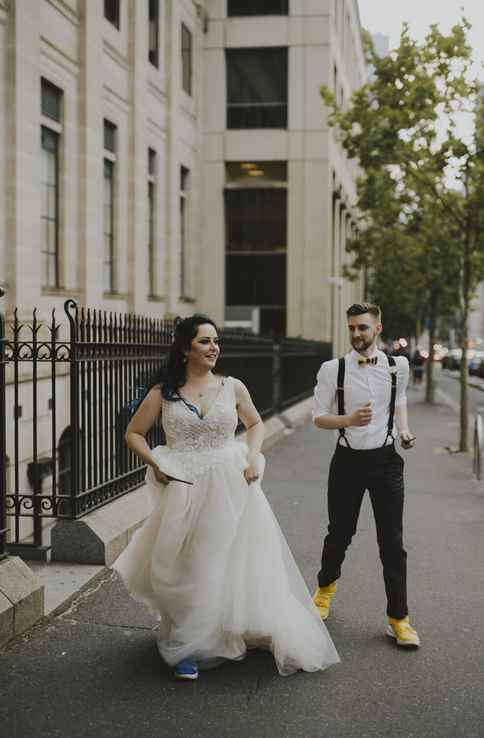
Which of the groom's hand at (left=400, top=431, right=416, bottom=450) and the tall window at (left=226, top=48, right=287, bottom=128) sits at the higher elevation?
the tall window at (left=226, top=48, right=287, bottom=128)

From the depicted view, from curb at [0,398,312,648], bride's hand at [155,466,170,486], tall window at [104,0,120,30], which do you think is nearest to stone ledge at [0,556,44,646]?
curb at [0,398,312,648]

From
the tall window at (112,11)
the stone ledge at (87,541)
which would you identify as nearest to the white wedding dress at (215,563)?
the stone ledge at (87,541)

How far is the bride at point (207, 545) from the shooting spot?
4.90 meters

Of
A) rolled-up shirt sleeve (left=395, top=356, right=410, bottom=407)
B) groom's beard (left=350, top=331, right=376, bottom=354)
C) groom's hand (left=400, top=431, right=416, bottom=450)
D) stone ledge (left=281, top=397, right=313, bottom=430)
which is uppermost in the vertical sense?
groom's beard (left=350, top=331, right=376, bottom=354)

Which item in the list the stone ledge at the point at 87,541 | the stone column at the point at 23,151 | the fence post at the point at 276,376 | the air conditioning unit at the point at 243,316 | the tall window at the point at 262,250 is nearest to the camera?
the stone ledge at the point at 87,541

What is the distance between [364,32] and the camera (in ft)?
65.0

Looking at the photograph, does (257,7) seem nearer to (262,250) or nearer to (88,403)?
(262,250)

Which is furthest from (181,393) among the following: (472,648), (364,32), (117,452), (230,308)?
(230,308)

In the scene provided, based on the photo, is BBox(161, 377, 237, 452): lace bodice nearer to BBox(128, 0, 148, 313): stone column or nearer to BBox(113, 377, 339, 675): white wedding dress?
BBox(113, 377, 339, 675): white wedding dress

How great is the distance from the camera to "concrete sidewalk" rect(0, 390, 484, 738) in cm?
436

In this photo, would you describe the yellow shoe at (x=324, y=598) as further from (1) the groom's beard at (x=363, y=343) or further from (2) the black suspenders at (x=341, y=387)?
(1) the groom's beard at (x=363, y=343)

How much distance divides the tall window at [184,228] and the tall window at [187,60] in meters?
2.66

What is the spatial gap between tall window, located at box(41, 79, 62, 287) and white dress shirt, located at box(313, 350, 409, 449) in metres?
12.7

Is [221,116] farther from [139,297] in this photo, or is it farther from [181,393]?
[181,393]
